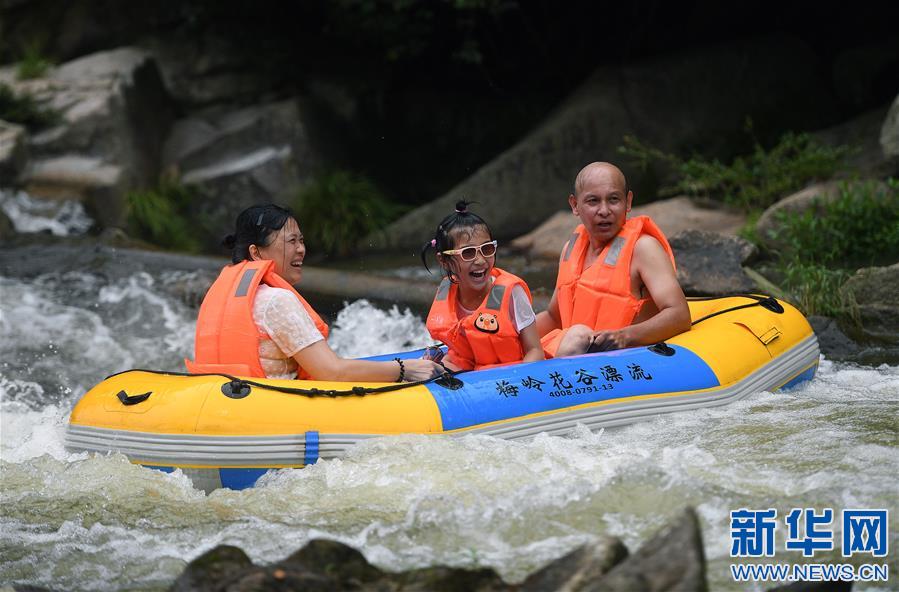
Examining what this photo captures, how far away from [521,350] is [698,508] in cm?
128

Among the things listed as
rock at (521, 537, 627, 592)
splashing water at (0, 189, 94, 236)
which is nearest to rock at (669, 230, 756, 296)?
rock at (521, 537, 627, 592)

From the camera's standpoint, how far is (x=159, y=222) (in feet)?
31.2

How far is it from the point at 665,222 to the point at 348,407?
478 centimetres

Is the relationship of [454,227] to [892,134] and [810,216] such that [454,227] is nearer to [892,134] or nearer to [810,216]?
[810,216]

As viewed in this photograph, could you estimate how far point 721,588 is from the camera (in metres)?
3.00

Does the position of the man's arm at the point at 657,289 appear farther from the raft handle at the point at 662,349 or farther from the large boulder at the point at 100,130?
the large boulder at the point at 100,130

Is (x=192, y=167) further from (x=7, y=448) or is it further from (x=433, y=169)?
(x=7, y=448)

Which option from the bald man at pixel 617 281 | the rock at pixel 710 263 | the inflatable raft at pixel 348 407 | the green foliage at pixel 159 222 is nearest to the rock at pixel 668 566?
the inflatable raft at pixel 348 407

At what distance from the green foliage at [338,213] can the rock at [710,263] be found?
346cm

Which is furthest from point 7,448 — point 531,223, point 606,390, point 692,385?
point 531,223

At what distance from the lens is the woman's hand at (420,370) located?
4.37 metres

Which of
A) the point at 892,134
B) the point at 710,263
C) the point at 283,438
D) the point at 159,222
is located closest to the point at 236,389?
the point at 283,438

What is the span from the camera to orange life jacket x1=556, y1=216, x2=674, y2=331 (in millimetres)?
4680

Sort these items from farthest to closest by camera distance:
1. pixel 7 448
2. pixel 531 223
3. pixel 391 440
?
pixel 531 223 → pixel 7 448 → pixel 391 440
